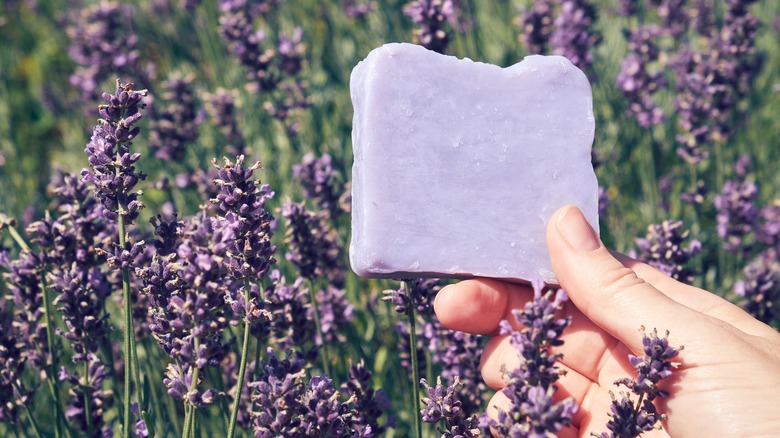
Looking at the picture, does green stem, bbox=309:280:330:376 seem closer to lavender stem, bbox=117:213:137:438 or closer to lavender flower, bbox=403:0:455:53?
lavender stem, bbox=117:213:137:438

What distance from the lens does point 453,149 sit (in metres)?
2.10

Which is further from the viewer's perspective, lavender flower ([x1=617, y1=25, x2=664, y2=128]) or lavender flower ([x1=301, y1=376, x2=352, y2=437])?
lavender flower ([x1=617, y1=25, x2=664, y2=128])

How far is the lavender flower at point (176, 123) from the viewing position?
3324 mm

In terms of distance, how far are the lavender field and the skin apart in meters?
0.17

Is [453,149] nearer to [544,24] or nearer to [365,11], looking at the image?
[544,24]

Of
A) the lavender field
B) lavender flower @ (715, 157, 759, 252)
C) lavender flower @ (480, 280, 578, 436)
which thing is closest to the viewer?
lavender flower @ (480, 280, 578, 436)

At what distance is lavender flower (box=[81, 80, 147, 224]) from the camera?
1.78 metres

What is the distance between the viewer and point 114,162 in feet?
5.83

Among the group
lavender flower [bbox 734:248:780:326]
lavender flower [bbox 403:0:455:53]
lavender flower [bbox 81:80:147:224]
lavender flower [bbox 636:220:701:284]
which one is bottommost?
lavender flower [bbox 734:248:780:326]

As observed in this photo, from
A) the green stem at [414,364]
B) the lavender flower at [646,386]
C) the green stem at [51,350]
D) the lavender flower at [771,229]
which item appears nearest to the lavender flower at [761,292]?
the lavender flower at [771,229]

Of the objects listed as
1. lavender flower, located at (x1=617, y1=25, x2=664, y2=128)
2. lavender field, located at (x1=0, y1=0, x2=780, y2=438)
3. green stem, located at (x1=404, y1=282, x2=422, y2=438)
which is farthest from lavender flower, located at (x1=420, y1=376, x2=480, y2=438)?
lavender flower, located at (x1=617, y1=25, x2=664, y2=128)

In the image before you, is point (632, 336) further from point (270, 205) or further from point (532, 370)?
point (270, 205)

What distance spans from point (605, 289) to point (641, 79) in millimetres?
1779

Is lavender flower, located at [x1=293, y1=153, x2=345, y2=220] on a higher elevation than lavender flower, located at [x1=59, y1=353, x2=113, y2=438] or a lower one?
higher
